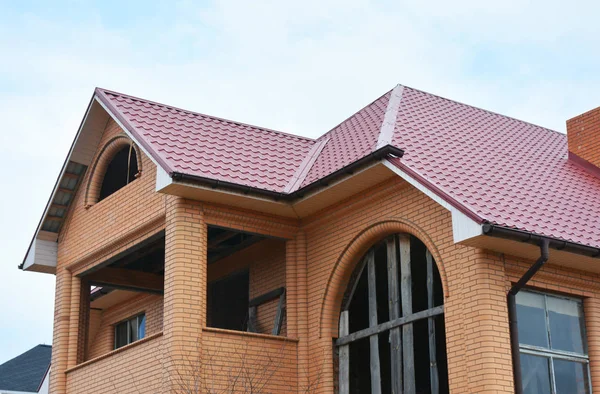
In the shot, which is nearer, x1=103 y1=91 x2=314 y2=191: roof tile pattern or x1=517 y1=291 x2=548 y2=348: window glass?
x1=517 y1=291 x2=548 y2=348: window glass

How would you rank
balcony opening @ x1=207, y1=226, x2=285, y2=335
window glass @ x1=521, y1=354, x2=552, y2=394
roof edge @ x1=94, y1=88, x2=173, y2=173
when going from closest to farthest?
window glass @ x1=521, y1=354, x2=552, y2=394, roof edge @ x1=94, y1=88, x2=173, y2=173, balcony opening @ x1=207, y1=226, x2=285, y2=335

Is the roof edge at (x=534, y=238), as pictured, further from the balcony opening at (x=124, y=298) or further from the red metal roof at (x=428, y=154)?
the balcony opening at (x=124, y=298)

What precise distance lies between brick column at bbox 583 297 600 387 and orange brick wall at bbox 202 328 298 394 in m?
4.19

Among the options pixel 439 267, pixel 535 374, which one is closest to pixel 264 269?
pixel 439 267

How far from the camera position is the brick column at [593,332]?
12.2 m

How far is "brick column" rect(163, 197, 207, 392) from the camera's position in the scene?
41.8 feet

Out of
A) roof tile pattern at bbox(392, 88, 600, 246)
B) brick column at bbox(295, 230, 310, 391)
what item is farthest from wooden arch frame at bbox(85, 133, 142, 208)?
roof tile pattern at bbox(392, 88, 600, 246)

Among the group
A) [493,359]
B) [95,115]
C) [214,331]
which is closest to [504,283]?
[493,359]

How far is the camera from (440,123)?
49.6 feet

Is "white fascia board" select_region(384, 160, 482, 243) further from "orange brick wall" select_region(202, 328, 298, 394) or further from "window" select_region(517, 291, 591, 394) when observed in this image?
"orange brick wall" select_region(202, 328, 298, 394)

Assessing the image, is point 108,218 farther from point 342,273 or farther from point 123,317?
point 123,317

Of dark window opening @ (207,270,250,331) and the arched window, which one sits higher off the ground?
dark window opening @ (207,270,250,331)

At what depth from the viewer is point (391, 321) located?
42.3 ft

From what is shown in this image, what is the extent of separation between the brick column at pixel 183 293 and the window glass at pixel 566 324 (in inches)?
188
